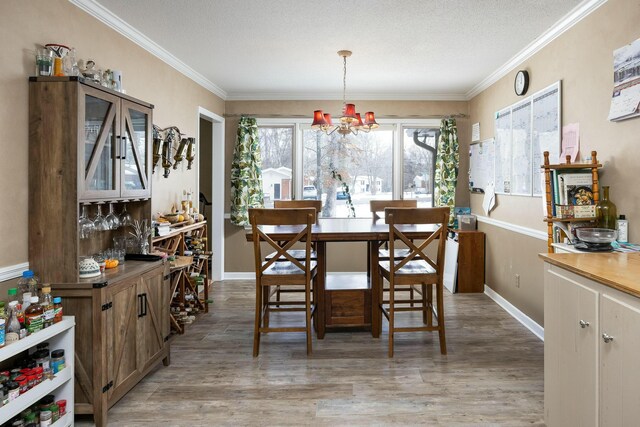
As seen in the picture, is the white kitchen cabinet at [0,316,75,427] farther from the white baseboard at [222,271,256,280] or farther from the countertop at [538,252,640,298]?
the white baseboard at [222,271,256,280]

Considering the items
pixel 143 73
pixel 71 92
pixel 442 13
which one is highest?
pixel 442 13

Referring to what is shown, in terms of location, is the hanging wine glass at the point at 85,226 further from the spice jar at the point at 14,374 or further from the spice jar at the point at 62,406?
the spice jar at the point at 62,406

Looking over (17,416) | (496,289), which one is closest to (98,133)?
(17,416)

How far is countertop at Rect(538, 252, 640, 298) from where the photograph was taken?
1.49 m

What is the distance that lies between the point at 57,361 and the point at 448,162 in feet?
15.5

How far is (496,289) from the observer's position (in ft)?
15.4

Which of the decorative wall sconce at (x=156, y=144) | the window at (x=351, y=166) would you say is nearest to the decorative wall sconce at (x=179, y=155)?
the decorative wall sconce at (x=156, y=144)

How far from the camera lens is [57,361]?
6.86ft

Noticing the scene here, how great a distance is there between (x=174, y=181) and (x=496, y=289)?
3.52 metres

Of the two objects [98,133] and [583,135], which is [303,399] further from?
[583,135]

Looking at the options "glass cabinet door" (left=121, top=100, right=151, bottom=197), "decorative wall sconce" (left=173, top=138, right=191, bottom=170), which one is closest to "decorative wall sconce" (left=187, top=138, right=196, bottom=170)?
"decorative wall sconce" (left=173, top=138, right=191, bottom=170)

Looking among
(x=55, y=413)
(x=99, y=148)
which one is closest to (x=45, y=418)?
(x=55, y=413)

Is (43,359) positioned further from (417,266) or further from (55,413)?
(417,266)

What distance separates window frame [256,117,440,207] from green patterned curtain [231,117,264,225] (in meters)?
0.26
